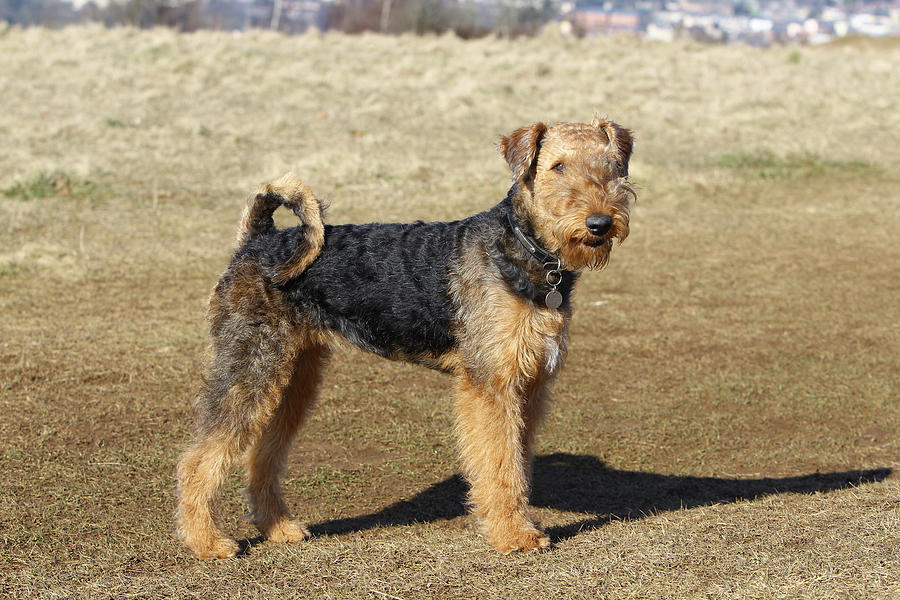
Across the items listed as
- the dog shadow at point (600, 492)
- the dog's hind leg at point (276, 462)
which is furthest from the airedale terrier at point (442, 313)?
the dog shadow at point (600, 492)

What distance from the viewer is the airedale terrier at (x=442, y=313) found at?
4.11 m

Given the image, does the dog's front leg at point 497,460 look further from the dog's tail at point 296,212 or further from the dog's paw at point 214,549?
the dog's paw at point 214,549

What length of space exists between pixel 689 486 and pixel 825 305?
4047 mm

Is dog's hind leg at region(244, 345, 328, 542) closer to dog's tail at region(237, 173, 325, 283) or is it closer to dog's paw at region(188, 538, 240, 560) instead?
dog's paw at region(188, 538, 240, 560)

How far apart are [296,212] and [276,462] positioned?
123 centimetres

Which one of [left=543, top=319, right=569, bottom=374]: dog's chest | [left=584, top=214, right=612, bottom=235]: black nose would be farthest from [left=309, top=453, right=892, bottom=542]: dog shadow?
[left=584, top=214, right=612, bottom=235]: black nose

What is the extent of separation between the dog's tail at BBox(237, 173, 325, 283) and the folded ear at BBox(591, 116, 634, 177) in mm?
1329

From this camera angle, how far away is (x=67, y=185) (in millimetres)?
11555

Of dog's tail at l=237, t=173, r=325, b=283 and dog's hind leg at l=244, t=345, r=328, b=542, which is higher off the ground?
dog's tail at l=237, t=173, r=325, b=283

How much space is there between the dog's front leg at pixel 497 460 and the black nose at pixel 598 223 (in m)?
0.79

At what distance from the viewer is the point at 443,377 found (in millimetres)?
6965

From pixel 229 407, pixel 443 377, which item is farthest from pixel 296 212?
pixel 443 377

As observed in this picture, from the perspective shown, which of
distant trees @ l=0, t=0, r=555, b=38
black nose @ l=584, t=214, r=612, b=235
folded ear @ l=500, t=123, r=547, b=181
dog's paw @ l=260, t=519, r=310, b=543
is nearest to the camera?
black nose @ l=584, t=214, r=612, b=235

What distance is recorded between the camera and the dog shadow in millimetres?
4957
